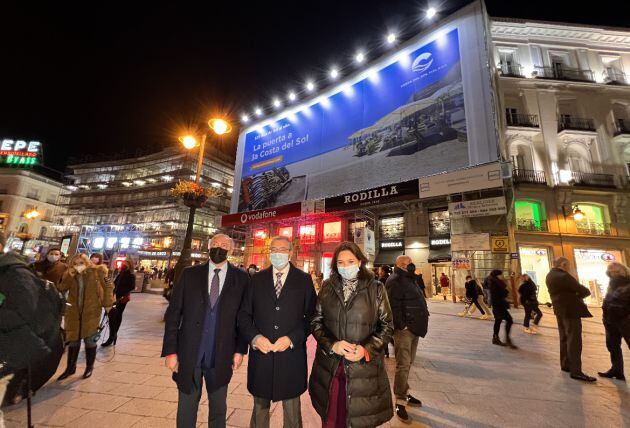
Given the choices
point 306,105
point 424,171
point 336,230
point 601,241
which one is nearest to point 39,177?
point 306,105

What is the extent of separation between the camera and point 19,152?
4122 centimetres

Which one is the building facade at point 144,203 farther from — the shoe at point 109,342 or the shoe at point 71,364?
the shoe at point 71,364

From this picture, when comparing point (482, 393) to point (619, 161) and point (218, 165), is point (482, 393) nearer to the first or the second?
point (619, 161)

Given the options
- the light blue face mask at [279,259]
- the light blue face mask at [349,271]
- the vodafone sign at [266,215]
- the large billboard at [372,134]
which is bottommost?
the light blue face mask at [349,271]

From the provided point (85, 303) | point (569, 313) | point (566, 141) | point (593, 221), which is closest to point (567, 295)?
point (569, 313)

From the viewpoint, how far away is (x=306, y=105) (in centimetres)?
2639

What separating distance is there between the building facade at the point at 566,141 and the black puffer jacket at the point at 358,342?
17.8 meters

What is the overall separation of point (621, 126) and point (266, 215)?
25035mm

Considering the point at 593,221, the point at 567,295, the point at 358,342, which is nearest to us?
the point at 358,342

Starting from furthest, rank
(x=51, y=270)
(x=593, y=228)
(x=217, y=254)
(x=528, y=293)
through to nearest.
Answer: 1. (x=593, y=228)
2. (x=528, y=293)
3. (x=51, y=270)
4. (x=217, y=254)

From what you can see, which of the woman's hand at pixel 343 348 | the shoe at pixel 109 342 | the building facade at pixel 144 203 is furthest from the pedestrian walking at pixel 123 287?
the building facade at pixel 144 203

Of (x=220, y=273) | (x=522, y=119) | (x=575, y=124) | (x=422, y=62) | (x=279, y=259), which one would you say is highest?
(x=422, y=62)

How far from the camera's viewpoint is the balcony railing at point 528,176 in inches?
706

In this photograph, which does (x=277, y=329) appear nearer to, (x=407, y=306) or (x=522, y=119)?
(x=407, y=306)
